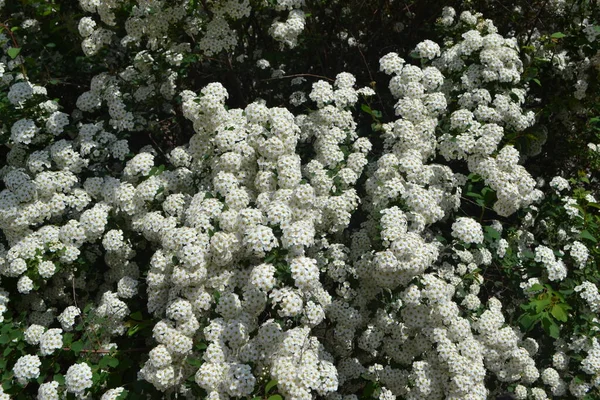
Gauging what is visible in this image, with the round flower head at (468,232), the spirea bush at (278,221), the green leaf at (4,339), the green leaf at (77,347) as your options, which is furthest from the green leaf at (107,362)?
the round flower head at (468,232)

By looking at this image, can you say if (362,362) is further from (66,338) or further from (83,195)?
(83,195)

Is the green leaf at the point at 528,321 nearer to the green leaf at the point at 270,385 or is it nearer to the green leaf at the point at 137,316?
the green leaf at the point at 270,385

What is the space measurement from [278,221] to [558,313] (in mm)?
2084

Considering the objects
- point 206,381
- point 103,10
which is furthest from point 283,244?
point 103,10

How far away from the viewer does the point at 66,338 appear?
373cm

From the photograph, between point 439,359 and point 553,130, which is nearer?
point 439,359

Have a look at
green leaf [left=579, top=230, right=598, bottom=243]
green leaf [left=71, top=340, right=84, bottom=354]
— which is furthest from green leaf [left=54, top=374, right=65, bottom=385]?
green leaf [left=579, top=230, right=598, bottom=243]

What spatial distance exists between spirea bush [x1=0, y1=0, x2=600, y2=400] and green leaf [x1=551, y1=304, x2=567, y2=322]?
6 cm

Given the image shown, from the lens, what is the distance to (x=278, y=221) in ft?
10.4

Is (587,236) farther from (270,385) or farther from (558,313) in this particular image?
(270,385)

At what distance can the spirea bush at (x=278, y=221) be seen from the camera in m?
3.27

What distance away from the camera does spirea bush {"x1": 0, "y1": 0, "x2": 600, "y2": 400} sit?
327 centimetres

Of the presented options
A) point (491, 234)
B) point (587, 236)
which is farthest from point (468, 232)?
point (587, 236)

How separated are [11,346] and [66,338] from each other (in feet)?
1.37
